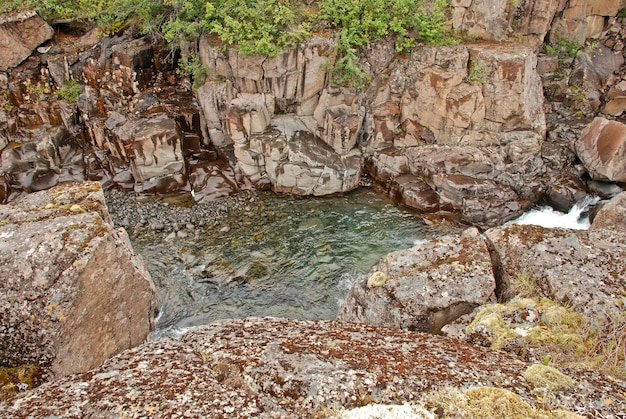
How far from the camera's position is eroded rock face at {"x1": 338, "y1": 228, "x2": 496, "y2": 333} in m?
7.03

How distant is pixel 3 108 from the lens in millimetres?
20281

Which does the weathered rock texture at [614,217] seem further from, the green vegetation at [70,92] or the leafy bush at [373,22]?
the green vegetation at [70,92]

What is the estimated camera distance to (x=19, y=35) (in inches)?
824

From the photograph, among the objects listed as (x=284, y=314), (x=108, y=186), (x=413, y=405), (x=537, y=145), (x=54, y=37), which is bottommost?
(x=284, y=314)

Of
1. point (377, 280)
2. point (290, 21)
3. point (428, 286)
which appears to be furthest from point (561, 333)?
Answer: point (290, 21)

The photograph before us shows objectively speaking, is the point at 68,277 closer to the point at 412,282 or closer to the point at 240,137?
the point at 412,282

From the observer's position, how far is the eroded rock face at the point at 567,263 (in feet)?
19.4

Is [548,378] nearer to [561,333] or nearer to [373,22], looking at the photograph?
[561,333]

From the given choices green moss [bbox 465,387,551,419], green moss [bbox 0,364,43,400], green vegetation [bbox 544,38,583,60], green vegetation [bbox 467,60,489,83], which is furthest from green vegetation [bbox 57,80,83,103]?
green vegetation [bbox 544,38,583,60]

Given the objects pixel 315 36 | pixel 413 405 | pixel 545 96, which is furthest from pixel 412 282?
pixel 545 96


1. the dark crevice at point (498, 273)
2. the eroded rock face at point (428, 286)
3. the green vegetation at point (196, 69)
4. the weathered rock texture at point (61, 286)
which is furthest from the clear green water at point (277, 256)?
the dark crevice at point (498, 273)

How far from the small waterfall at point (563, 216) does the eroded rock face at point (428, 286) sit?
10873 mm

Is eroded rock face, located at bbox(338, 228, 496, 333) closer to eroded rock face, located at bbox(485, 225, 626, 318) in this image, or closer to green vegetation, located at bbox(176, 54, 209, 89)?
eroded rock face, located at bbox(485, 225, 626, 318)

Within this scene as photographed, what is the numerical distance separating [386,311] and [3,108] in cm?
2215
